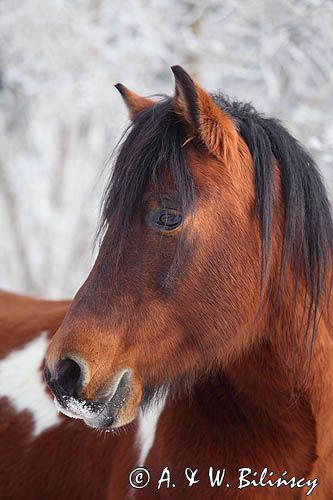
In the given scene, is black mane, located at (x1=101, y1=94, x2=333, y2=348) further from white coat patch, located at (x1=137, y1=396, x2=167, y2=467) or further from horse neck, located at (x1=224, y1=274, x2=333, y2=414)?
white coat patch, located at (x1=137, y1=396, x2=167, y2=467)

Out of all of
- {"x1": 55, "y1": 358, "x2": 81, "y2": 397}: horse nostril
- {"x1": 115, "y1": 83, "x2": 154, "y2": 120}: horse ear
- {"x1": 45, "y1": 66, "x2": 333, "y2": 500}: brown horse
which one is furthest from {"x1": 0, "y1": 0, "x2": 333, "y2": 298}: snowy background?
{"x1": 55, "y1": 358, "x2": 81, "y2": 397}: horse nostril

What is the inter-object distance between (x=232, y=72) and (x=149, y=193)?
577 centimetres

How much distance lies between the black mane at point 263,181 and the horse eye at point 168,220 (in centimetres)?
4

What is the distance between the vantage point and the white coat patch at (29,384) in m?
2.76

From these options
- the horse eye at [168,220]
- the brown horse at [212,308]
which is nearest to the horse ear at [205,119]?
the brown horse at [212,308]

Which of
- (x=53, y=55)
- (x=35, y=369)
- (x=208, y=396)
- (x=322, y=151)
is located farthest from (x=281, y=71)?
(x=208, y=396)

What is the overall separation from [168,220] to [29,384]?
4.41 ft

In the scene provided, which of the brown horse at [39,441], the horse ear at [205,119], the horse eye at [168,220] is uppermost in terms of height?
the horse ear at [205,119]

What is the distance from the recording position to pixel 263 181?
6.44 feet

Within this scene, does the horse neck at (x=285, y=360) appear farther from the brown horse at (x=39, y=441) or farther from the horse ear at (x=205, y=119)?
the brown horse at (x=39, y=441)

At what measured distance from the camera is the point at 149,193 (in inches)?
74.5

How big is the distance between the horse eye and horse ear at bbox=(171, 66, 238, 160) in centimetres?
22

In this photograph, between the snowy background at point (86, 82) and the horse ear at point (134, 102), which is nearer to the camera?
the horse ear at point (134, 102)

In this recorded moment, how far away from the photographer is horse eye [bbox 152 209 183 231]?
6.06 ft
